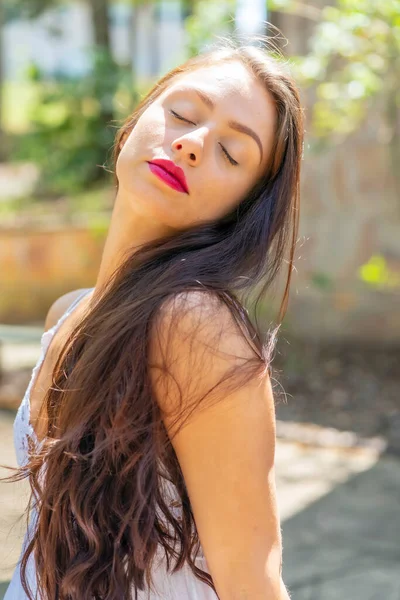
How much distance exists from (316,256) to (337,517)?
2303 mm

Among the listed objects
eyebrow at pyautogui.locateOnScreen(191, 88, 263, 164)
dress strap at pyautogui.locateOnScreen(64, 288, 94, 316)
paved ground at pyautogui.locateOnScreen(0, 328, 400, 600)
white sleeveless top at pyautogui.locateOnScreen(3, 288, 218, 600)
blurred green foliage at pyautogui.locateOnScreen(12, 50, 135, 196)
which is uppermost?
eyebrow at pyautogui.locateOnScreen(191, 88, 263, 164)

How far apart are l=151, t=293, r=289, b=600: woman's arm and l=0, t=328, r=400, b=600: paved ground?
114 centimetres

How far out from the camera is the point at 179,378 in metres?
1.12

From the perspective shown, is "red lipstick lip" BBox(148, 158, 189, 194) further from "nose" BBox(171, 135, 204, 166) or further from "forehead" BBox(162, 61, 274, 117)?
"forehead" BBox(162, 61, 274, 117)

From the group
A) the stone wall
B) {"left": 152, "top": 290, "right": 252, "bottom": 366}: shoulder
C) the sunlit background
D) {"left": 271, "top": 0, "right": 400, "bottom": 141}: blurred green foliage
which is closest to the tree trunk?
the sunlit background

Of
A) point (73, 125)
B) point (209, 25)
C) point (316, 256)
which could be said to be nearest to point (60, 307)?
point (209, 25)

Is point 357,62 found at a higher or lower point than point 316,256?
higher

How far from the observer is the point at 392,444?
4.24m

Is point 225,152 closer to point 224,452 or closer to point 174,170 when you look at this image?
point 174,170

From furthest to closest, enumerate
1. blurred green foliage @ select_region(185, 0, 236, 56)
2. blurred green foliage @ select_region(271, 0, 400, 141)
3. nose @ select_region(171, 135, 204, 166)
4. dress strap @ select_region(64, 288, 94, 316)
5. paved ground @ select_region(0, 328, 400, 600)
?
blurred green foliage @ select_region(185, 0, 236, 56) → blurred green foliage @ select_region(271, 0, 400, 141) → paved ground @ select_region(0, 328, 400, 600) → dress strap @ select_region(64, 288, 94, 316) → nose @ select_region(171, 135, 204, 166)

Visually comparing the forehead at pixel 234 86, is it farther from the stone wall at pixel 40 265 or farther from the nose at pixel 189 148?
the stone wall at pixel 40 265

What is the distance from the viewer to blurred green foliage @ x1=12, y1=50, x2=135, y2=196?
28.1 feet

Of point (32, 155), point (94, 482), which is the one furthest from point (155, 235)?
point (32, 155)

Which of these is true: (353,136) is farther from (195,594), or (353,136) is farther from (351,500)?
(195,594)
